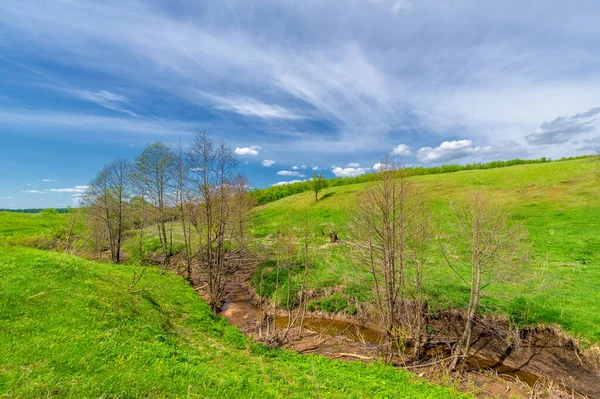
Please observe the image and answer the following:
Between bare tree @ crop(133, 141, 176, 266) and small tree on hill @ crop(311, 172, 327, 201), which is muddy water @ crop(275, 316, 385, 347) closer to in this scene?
bare tree @ crop(133, 141, 176, 266)

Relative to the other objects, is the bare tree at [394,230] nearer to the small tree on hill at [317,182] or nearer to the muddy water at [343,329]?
the muddy water at [343,329]

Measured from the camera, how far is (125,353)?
24.2ft

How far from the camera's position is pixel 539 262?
814 inches

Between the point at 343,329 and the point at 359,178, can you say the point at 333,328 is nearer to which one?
the point at 343,329

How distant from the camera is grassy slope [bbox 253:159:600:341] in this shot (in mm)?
14586

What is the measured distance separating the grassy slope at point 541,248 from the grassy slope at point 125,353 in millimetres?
8450

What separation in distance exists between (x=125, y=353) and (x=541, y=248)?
106 ft

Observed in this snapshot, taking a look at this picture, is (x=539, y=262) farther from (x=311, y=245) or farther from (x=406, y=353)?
(x=311, y=245)

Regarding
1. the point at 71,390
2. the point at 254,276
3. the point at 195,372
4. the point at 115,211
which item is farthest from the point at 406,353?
the point at 115,211

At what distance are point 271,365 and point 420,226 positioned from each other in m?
10.0

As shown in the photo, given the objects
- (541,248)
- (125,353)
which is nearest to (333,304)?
(125,353)

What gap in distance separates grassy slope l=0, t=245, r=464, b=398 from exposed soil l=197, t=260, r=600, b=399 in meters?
1.79

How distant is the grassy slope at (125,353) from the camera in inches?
232

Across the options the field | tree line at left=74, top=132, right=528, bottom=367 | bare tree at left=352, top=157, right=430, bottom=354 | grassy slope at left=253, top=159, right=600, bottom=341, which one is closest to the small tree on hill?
grassy slope at left=253, top=159, right=600, bottom=341
